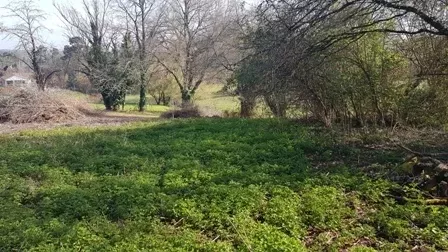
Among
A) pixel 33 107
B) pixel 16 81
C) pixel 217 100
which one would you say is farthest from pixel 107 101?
pixel 33 107

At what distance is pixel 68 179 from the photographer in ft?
20.7

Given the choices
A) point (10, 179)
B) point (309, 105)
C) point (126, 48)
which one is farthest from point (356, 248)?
point (126, 48)

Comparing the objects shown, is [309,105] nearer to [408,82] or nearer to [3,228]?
[408,82]

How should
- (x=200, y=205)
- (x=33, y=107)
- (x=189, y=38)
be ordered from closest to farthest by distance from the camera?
1. (x=200, y=205)
2. (x=33, y=107)
3. (x=189, y=38)

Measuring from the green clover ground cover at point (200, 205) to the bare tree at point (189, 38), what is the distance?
67.7ft

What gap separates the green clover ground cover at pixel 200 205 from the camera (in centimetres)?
411

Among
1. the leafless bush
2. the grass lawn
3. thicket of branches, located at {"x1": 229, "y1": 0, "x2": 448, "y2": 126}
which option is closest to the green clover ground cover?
thicket of branches, located at {"x1": 229, "y1": 0, "x2": 448, "y2": 126}

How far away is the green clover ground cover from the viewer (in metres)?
4.11

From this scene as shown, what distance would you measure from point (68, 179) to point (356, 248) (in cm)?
471

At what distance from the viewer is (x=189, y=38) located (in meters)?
29.2

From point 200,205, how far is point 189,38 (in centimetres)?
2555

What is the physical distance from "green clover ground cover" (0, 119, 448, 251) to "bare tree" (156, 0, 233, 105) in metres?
20.6

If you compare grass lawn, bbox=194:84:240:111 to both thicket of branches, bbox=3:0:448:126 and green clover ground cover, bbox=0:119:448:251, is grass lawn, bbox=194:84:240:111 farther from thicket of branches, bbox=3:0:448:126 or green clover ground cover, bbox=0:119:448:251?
green clover ground cover, bbox=0:119:448:251

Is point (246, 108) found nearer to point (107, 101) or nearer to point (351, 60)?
point (351, 60)
